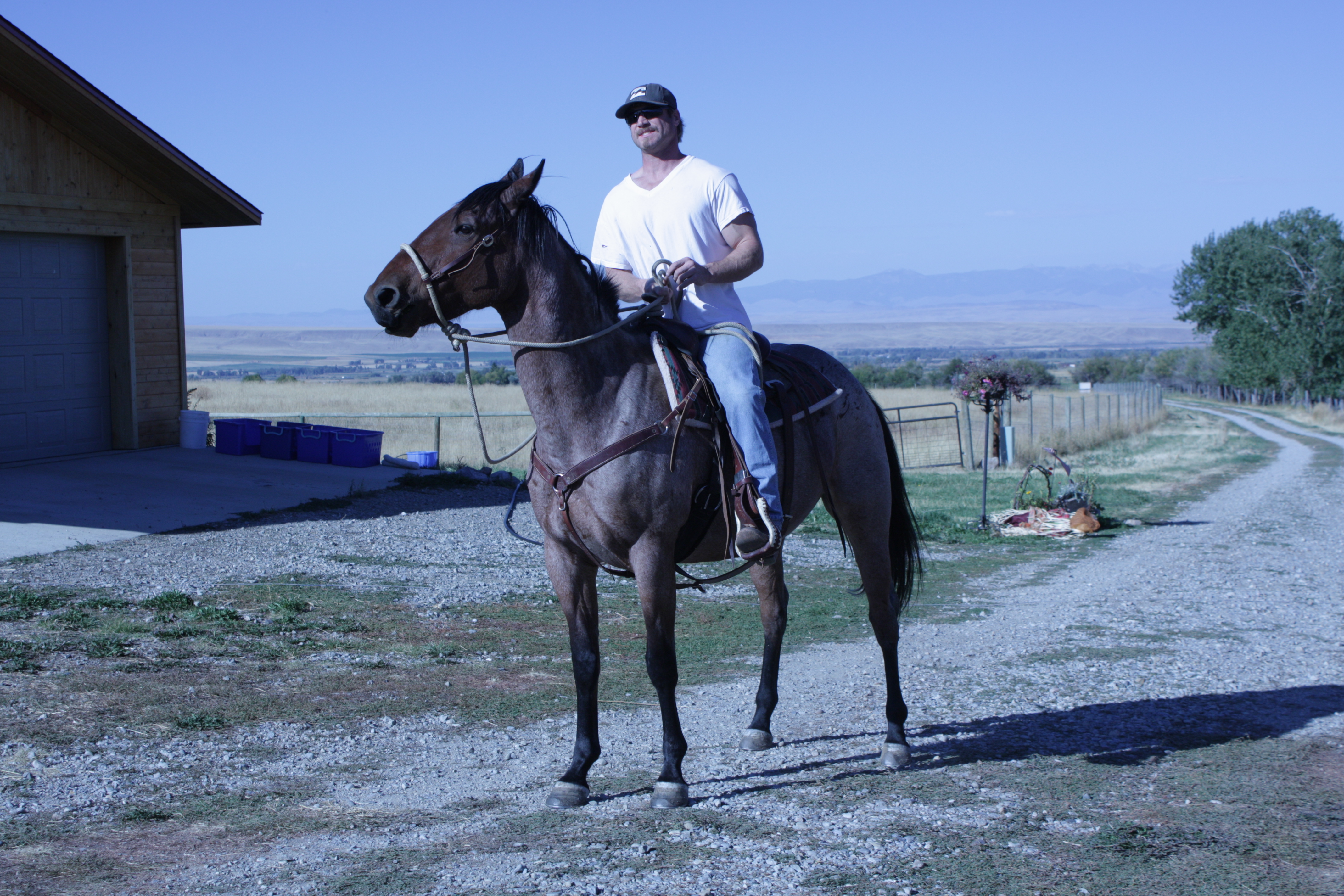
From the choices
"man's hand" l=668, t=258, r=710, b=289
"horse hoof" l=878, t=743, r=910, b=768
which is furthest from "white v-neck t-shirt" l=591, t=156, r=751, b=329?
"horse hoof" l=878, t=743, r=910, b=768

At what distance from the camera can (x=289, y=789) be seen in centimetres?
430

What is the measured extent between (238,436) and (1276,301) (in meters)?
61.9

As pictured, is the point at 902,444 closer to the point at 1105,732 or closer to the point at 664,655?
the point at 1105,732

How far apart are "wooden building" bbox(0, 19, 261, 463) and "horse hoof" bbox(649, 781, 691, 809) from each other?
39.3 ft

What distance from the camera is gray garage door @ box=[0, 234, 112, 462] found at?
12930 millimetres

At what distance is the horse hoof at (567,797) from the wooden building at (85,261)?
11691 millimetres

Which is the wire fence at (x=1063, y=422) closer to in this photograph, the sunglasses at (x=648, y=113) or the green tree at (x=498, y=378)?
the sunglasses at (x=648, y=113)

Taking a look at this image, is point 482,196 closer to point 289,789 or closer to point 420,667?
point 289,789

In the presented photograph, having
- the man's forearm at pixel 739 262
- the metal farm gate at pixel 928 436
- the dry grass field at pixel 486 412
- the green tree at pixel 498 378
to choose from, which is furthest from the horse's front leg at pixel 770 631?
the green tree at pixel 498 378

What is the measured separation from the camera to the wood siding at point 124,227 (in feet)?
41.8

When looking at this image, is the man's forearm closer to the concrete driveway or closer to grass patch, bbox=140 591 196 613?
grass patch, bbox=140 591 196 613

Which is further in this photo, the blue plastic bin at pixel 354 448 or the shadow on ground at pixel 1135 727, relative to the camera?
the blue plastic bin at pixel 354 448

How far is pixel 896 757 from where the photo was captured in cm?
481

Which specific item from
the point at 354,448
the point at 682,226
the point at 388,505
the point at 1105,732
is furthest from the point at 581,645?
the point at 354,448
